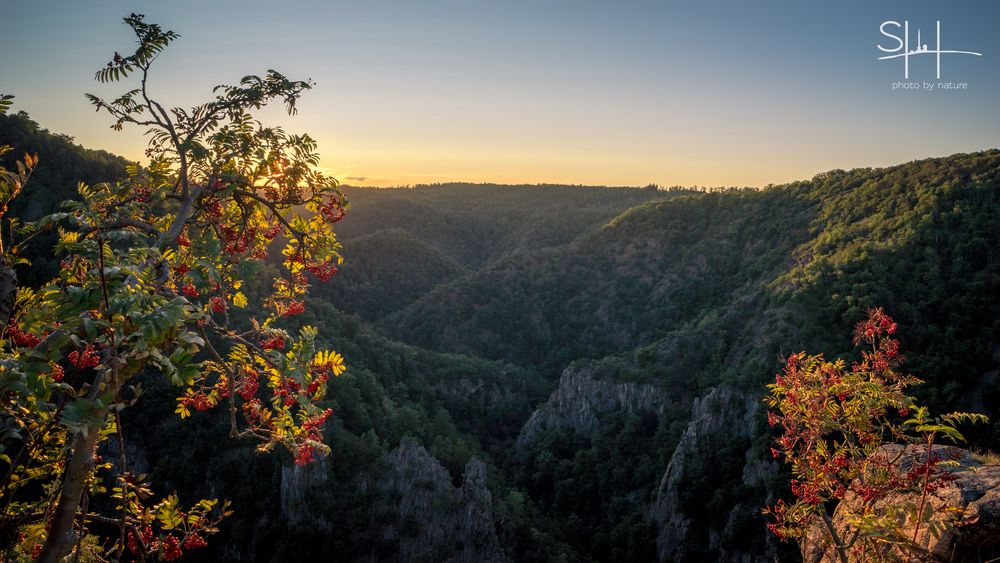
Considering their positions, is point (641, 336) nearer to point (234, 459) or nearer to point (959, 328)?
point (959, 328)

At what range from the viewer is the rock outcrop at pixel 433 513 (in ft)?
120

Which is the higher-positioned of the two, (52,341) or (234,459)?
(52,341)

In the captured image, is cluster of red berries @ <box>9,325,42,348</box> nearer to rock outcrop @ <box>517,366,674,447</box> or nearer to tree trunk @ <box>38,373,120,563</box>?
tree trunk @ <box>38,373,120,563</box>

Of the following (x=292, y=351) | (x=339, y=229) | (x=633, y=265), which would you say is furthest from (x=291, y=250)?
(x=339, y=229)

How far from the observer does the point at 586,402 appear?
62125mm

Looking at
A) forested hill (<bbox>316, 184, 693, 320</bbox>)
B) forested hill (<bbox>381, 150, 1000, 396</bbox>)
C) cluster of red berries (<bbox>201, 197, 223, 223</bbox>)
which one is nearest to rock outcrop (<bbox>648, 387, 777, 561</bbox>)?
forested hill (<bbox>381, 150, 1000, 396</bbox>)

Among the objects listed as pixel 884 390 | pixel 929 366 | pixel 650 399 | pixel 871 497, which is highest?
pixel 884 390

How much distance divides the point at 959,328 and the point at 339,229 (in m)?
110

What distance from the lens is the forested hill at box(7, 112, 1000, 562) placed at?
Answer: 124 ft

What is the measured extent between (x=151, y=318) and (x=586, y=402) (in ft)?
200

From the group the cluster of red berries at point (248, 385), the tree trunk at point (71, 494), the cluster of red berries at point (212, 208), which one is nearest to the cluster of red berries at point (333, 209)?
the cluster of red berries at point (212, 208)

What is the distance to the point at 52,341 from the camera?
156 inches

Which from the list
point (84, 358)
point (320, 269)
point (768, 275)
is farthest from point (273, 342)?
point (768, 275)

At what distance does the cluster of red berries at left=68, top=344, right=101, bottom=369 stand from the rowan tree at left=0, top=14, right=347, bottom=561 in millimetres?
20
